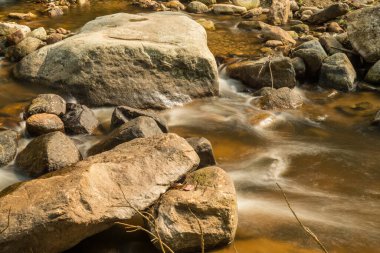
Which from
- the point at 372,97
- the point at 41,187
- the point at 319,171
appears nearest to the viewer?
the point at 41,187

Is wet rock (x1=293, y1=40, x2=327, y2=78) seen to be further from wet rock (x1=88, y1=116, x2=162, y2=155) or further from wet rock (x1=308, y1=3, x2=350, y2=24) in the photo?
wet rock (x1=308, y1=3, x2=350, y2=24)

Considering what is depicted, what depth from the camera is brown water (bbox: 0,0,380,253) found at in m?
4.10

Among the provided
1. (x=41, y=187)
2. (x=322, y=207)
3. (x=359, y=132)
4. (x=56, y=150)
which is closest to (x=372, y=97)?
(x=359, y=132)

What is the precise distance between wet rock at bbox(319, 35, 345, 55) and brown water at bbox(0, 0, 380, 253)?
55.1 inches

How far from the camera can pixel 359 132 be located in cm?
694

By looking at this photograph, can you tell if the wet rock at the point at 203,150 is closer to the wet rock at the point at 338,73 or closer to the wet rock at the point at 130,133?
the wet rock at the point at 130,133

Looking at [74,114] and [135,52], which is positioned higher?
[135,52]

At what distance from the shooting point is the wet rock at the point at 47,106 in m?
6.54

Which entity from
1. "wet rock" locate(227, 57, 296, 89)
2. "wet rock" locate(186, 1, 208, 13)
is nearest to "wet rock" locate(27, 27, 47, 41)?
"wet rock" locate(227, 57, 296, 89)

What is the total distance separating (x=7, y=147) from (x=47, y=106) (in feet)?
3.77

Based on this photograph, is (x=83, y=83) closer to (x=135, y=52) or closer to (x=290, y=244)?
(x=135, y=52)

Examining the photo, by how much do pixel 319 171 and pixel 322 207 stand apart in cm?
98

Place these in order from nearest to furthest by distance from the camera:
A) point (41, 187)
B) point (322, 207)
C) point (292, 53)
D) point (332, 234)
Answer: point (41, 187), point (332, 234), point (322, 207), point (292, 53)

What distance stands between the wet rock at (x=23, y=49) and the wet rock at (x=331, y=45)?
631 centimetres
